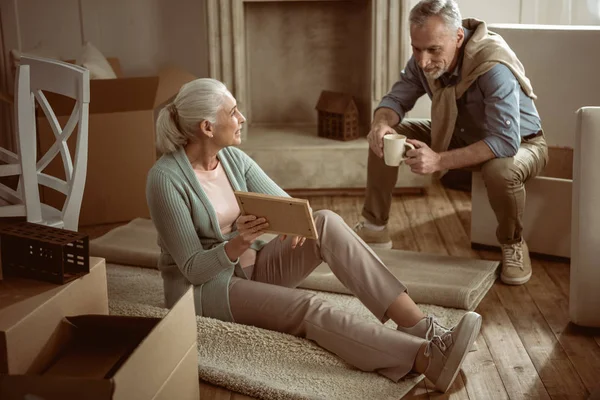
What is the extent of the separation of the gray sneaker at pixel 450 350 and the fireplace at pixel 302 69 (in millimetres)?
1980

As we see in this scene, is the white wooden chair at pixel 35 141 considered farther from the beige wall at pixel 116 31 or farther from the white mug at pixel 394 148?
the beige wall at pixel 116 31

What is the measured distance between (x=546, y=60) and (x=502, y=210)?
722 millimetres

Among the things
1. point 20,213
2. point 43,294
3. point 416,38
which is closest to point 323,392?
point 43,294

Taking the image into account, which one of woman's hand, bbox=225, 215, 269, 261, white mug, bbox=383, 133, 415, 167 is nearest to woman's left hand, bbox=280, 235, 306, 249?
woman's hand, bbox=225, 215, 269, 261

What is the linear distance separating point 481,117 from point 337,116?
1.19m

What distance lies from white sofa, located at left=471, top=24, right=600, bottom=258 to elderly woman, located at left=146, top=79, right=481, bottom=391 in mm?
1043

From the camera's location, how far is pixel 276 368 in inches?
91.7

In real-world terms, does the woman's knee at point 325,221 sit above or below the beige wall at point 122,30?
below

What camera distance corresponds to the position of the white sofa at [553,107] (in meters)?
3.16

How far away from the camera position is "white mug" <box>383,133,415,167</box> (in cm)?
295

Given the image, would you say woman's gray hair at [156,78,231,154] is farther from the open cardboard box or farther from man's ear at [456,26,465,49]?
the open cardboard box

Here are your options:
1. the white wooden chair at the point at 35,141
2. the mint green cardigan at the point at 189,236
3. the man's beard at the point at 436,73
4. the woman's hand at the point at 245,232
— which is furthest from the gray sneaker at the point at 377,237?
the white wooden chair at the point at 35,141

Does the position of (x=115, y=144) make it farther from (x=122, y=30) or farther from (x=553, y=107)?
(x=553, y=107)

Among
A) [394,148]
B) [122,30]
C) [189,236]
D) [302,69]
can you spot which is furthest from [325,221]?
[122,30]
